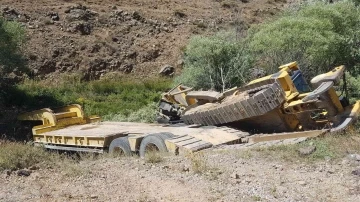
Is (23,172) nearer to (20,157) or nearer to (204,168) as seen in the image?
(20,157)

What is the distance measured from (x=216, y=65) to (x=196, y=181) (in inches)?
538

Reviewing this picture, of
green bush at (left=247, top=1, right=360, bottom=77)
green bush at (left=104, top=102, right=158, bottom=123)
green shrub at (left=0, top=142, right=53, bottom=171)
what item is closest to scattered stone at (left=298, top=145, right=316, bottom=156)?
green shrub at (left=0, top=142, right=53, bottom=171)

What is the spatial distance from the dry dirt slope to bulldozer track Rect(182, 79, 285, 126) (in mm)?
13837

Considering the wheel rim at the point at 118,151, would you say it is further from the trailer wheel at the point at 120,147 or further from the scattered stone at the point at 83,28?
the scattered stone at the point at 83,28

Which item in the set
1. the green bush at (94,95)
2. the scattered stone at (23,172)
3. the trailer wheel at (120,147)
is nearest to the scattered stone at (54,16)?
the green bush at (94,95)

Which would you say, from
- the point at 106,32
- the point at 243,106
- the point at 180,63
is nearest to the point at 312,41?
the point at 243,106

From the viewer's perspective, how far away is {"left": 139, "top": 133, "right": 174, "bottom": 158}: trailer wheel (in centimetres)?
1037

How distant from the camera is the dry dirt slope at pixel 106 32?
85.1 ft

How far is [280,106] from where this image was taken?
11.4 m

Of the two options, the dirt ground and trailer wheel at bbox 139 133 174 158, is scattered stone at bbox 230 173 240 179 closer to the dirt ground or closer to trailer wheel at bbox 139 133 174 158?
the dirt ground

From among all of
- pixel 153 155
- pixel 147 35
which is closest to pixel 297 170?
pixel 153 155

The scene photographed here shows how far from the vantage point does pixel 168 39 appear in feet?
99.2

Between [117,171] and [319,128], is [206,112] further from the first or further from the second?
[117,171]

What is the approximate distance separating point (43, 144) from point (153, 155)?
17.5ft
